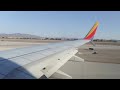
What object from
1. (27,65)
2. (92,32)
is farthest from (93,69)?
(27,65)

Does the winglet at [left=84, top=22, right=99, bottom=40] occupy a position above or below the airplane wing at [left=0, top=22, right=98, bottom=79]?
above

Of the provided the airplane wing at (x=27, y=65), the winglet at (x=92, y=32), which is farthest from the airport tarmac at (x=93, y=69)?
the airplane wing at (x=27, y=65)

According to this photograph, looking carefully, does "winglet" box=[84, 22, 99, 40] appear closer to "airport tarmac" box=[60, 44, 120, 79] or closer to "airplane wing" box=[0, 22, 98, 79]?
"airport tarmac" box=[60, 44, 120, 79]

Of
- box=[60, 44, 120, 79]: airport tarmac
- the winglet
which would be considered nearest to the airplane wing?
box=[60, 44, 120, 79]: airport tarmac

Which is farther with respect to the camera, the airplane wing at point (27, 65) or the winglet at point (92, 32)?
the winglet at point (92, 32)

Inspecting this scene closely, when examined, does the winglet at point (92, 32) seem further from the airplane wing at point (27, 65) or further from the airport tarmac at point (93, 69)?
the airplane wing at point (27, 65)

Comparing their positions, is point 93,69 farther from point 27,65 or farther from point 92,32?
point 27,65

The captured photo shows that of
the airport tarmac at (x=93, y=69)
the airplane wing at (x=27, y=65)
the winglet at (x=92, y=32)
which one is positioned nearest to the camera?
the airplane wing at (x=27, y=65)
